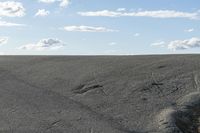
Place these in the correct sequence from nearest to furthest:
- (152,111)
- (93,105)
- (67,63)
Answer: (152,111) → (93,105) → (67,63)

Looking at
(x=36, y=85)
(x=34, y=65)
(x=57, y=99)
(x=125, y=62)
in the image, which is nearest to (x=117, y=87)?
(x=57, y=99)

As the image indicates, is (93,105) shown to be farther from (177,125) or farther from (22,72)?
(22,72)

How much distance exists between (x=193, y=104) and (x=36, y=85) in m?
5.25

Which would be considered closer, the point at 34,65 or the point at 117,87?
the point at 117,87

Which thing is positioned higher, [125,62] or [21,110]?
[125,62]

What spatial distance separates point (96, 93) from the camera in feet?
42.9

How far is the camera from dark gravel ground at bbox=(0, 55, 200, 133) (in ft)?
34.1

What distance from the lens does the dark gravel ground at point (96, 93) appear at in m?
10.4

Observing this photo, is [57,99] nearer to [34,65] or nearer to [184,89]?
[184,89]

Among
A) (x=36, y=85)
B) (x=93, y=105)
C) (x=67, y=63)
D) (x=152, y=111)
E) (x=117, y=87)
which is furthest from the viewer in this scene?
(x=67, y=63)

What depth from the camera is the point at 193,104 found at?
36.7 ft

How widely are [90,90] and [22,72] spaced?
14.5ft

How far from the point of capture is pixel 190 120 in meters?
10.5

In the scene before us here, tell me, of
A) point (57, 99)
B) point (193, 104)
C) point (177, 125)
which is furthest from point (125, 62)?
point (177, 125)
